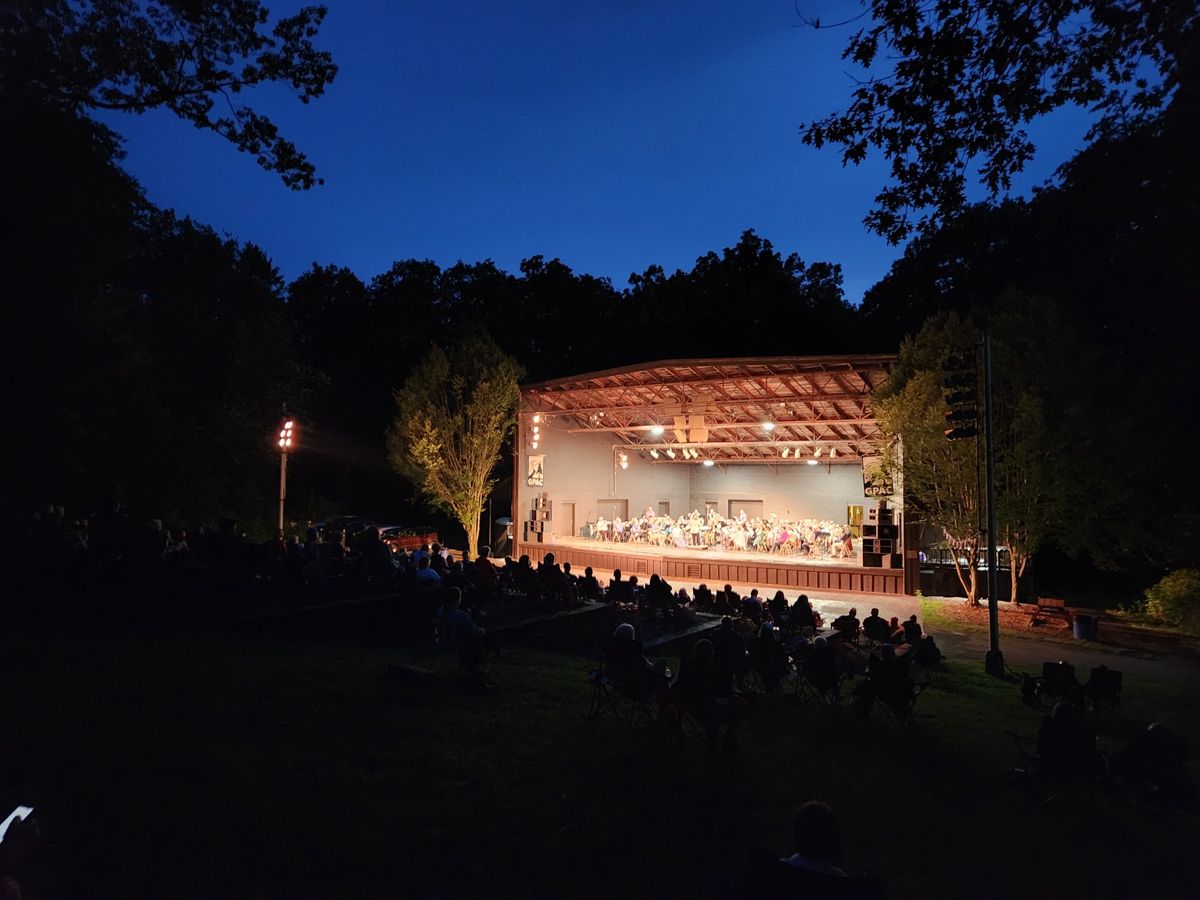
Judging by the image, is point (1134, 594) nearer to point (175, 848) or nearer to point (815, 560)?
point (815, 560)

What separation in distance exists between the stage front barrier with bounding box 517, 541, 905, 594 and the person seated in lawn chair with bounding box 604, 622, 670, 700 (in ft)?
47.4

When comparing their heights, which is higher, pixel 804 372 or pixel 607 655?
pixel 804 372

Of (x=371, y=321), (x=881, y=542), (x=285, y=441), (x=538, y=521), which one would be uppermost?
(x=371, y=321)

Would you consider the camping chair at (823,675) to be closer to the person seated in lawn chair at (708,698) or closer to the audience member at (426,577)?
the person seated in lawn chair at (708,698)

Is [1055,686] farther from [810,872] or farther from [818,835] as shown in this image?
[810,872]

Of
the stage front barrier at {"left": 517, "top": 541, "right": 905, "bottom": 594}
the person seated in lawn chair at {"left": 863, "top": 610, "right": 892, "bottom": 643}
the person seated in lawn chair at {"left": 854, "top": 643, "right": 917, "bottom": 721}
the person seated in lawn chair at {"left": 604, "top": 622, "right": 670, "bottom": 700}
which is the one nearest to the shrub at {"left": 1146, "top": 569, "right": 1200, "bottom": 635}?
the stage front barrier at {"left": 517, "top": 541, "right": 905, "bottom": 594}

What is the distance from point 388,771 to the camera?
4.31m

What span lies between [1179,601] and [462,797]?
52.8 ft

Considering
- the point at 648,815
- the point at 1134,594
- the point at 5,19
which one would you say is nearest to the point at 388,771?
the point at 648,815

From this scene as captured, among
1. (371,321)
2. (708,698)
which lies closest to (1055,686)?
(708,698)

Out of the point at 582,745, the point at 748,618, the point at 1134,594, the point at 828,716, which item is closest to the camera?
the point at 582,745

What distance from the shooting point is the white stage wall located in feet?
86.1

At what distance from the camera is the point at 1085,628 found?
13.3 m

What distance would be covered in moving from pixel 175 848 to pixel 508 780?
1.78 meters
